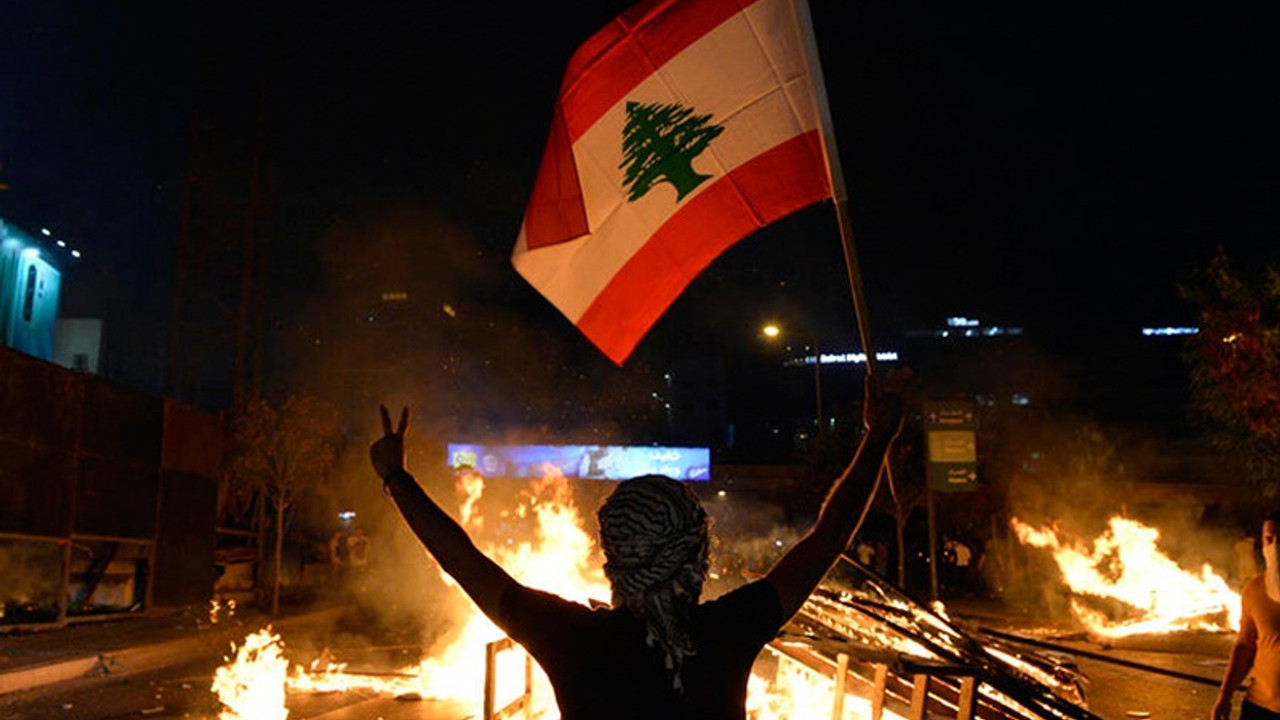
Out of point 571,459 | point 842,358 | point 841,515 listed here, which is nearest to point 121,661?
point 841,515

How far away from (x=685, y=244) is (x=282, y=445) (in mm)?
16604

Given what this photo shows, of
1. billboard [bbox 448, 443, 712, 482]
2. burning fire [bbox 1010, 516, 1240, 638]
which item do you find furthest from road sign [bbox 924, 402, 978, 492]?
billboard [bbox 448, 443, 712, 482]

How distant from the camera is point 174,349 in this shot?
1153 inches

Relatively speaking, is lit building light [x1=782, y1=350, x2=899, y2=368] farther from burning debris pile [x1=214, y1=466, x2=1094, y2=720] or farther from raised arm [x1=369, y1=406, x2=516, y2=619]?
raised arm [x1=369, y1=406, x2=516, y2=619]

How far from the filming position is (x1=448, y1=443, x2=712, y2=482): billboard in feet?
151

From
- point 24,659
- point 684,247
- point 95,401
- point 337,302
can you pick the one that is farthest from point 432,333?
point 684,247

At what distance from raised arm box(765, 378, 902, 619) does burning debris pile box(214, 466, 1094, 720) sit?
458 mm

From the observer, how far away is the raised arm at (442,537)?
2160 mm

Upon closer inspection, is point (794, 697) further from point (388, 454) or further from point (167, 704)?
point (167, 704)

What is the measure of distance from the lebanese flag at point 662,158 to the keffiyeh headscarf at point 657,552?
2759mm

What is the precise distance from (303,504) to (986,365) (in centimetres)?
3732

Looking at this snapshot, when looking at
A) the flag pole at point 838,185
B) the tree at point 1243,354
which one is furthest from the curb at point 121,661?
the tree at point 1243,354

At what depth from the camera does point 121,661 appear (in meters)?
11.8

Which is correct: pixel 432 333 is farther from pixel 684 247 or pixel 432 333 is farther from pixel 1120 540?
pixel 684 247
